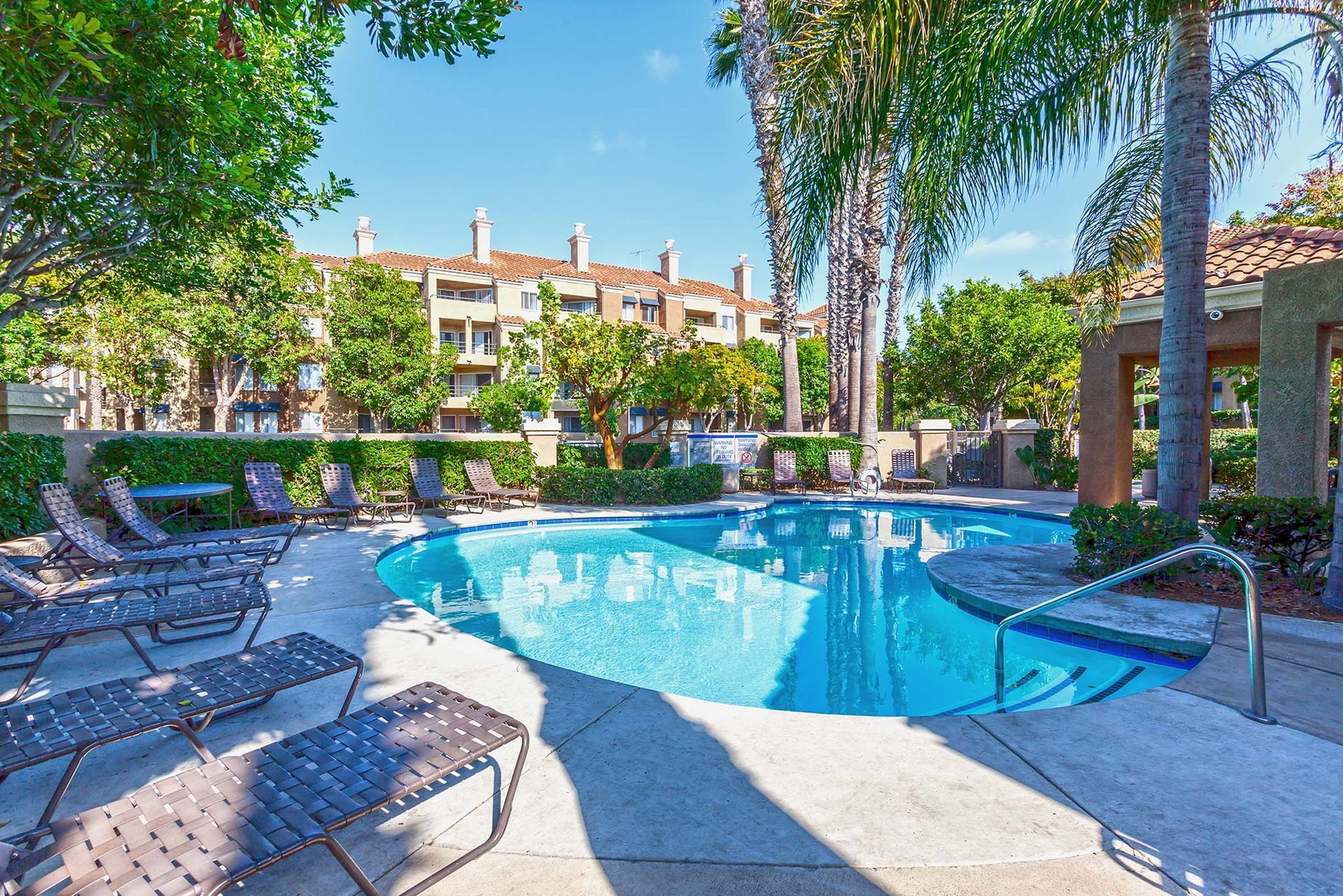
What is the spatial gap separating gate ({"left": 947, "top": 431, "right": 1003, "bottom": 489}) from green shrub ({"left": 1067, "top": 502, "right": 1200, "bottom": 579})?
13.7 meters

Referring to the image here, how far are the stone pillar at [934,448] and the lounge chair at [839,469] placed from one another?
2668 mm

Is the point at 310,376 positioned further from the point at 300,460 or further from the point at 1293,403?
the point at 1293,403

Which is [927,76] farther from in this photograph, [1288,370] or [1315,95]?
[1288,370]

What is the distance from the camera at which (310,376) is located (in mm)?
34250

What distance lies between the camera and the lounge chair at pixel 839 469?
17703 mm

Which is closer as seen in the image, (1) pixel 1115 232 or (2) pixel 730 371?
(1) pixel 1115 232

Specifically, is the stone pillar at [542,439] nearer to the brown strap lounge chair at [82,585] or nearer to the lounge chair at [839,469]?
the lounge chair at [839,469]

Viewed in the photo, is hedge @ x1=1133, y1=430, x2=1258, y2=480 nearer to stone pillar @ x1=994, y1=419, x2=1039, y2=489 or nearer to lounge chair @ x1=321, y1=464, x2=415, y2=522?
stone pillar @ x1=994, y1=419, x2=1039, y2=489

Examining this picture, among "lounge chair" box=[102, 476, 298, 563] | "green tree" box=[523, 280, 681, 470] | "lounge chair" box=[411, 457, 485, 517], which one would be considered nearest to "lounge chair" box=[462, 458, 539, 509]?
"lounge chair" box=[411, 457, 485, 517]

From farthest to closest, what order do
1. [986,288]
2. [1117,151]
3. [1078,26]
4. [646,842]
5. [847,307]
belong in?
[986,288]
[847,307]
[1117,151]
[1078,26]
[646,842]

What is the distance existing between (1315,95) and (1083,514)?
5.67 meters

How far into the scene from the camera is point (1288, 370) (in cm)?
735

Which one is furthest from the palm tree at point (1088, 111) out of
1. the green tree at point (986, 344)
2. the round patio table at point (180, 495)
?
the green tree at point (986, 344)

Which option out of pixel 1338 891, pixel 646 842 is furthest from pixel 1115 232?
pixel 646 842
